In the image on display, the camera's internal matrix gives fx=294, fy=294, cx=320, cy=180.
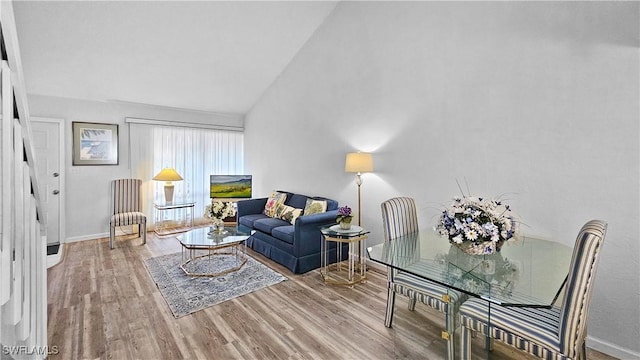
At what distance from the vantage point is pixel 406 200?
2.73 meters

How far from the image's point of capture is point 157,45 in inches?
155

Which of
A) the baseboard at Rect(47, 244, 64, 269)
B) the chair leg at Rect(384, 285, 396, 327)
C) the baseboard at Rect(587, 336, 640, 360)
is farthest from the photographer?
the baseboard at Rect(47, 244, 64, 269)

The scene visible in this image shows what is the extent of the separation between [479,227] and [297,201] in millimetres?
3029

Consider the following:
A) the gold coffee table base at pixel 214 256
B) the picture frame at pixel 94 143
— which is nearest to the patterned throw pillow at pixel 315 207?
the gold coffee table base at pixel 214 256

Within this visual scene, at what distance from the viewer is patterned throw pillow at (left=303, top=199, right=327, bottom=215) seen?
13.1 feet

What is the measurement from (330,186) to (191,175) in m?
3.15

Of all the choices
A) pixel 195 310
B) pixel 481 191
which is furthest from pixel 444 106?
pixel 195 310

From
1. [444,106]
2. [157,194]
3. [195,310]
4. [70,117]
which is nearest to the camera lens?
[195,310]

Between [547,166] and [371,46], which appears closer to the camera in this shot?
[547,166]

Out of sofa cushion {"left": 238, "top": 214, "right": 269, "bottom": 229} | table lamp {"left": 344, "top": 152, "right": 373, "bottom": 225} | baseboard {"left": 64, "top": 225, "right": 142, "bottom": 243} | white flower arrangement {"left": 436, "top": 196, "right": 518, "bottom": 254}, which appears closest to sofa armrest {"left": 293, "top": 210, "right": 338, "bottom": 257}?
table lamp {"left": 344, "top": 152, "right": 373, "bottom": 225}

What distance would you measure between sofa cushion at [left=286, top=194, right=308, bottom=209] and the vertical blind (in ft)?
7.64

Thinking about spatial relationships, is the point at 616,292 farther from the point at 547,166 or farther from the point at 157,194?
the point at 157,194

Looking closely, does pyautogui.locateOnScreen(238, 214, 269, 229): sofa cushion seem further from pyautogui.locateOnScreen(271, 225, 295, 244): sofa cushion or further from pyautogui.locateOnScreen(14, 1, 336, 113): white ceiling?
pyautogui.locateOnScreen(14, 1, 336, 113): white ceiling

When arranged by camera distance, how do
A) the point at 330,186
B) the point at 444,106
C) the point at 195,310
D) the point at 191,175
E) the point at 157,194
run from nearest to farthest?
the point at 195,310 → the point at 444,106 → the point at 330,186 → the point at 157,194 → the point at 191,175
